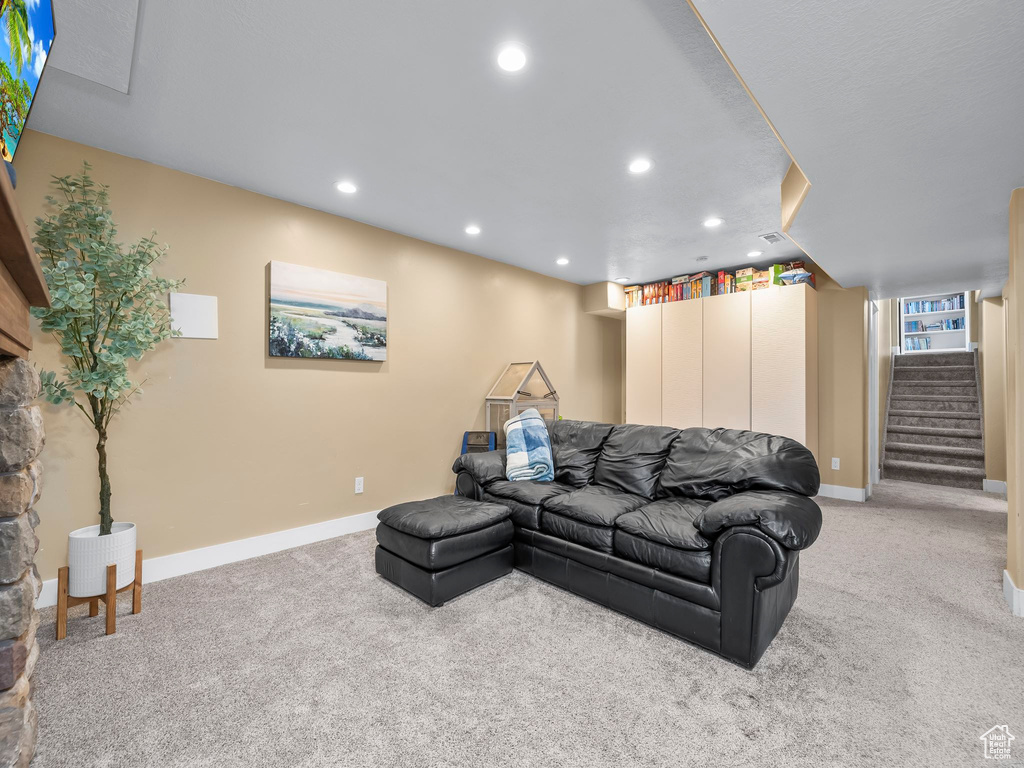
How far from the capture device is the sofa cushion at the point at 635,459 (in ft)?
9.37

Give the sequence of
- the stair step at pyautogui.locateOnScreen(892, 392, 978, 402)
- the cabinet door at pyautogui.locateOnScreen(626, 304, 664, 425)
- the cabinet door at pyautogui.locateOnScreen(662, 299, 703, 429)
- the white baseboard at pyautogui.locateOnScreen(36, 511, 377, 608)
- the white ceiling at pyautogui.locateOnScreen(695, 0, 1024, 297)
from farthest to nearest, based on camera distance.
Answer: the stair step at pyautogui.locateOnScreen(892, 392, 978, 402) < the cabinet door at pyautogui.locateOnScreen(626, 304, 664, 425) < the cabinet door at pyautogui.locateOnScreen(662, 299, 703, 429) < the white baseboard at pyautogui.locateOnScreen(36, 511, 377, 608) < the white ceiling at pyautogui.locateOnScreen(695, 0, 1024, 297)

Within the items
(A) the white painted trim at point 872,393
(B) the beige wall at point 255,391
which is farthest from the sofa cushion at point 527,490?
(A) the white painted trim at point 872,393

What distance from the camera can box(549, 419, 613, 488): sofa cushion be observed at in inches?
124

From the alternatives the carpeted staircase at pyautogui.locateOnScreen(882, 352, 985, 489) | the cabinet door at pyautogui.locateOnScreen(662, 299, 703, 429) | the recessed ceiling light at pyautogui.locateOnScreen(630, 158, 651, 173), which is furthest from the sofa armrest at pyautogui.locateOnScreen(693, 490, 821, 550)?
the carpeted staircase at pyautogui.locateOnScreen(882, 352, 985, 489)

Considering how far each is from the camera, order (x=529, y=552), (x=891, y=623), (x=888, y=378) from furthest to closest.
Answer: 1. (x=888, y=378)
2. (x=529, y=552)
3. (x=891, y=623)

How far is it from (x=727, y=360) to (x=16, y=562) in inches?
201

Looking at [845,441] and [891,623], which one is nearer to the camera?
[891,623]

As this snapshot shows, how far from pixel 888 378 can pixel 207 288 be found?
8.43 meters

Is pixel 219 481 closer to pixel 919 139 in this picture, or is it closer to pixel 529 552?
pixel 529 552

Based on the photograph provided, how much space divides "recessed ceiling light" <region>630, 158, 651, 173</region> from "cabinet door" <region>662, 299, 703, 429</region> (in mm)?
2658

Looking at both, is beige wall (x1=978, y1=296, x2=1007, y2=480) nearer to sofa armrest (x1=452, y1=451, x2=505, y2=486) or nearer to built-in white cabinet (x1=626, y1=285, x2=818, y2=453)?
built-in white cabinet (x1=626, y1=285, x2=818, y2=453)

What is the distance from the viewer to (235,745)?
1.43m

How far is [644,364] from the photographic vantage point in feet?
17.8

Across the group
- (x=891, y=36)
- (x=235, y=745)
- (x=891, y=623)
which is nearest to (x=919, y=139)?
(x=891, y=36)
